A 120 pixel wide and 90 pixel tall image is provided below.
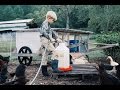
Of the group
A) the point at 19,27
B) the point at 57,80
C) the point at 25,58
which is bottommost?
the point at 57,80

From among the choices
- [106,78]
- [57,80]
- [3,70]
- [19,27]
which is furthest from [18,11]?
[106,78]

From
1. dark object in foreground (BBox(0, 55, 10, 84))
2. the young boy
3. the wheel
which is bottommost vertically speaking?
dark object in foreground (BBox(0, 55, 10, 84))

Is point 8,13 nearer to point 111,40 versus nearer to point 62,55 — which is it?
point 62,55

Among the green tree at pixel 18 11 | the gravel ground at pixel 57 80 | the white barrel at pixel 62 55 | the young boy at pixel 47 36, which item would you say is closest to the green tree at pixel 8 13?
the green tree at pixel 18 11

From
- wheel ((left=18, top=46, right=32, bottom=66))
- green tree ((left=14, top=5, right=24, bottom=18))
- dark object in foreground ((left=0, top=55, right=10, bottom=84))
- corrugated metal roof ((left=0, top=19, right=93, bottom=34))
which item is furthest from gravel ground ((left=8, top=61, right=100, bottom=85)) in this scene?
green tree ((left=14, top=5, right=24, bottom=18))

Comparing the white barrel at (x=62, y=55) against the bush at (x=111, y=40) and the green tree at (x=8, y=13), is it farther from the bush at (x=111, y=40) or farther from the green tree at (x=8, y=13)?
the bush at (x=111, y=40)

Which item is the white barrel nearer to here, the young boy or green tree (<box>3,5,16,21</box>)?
the young boy

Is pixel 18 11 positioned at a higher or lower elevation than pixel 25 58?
higher

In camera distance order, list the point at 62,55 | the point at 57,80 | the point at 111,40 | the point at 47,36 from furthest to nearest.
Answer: the point at 111,40, the point at 47,36, the point at 57,80, the point at 62,55

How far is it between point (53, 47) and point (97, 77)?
2.04ft

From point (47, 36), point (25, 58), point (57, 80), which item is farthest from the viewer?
point (25, 58)
